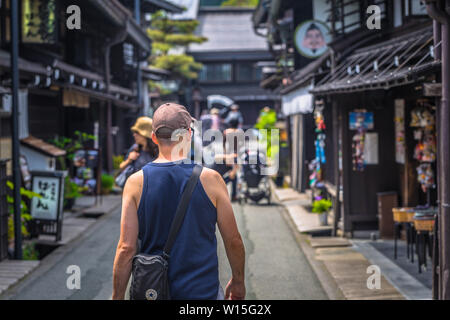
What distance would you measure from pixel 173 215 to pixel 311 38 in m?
14.9

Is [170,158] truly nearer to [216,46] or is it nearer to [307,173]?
[307,173]

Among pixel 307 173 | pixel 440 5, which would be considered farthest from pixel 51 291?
pixel 307 173

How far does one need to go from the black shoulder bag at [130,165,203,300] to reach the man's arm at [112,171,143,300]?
0.13 meters

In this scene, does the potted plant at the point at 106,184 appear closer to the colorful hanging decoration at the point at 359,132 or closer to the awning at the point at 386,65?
the awning at the point at 386,65

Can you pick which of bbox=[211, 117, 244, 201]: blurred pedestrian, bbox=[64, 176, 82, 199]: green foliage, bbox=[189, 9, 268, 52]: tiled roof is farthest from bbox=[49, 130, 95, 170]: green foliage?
bbox=[189, 9, 268, 52]: tiled roof

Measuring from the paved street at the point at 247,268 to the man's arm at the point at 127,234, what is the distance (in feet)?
16.1

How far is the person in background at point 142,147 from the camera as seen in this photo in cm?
769

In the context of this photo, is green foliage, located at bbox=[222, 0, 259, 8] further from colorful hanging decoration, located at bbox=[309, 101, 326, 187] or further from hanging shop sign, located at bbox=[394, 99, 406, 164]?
hanging shop sign, located at bbox=[394, 99, 406, 164]

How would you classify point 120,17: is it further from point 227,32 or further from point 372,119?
point 227,32

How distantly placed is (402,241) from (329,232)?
1.66 metres

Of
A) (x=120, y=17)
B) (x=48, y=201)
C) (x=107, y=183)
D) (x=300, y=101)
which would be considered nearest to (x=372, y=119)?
(x=300, y=101)

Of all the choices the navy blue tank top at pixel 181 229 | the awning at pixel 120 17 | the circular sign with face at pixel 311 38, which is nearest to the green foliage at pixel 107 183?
the awning at pixel 120 17

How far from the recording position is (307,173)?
20.7 meters

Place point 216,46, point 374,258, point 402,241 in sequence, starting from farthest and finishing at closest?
1. point 216,46
2. point 402,241
3. point 374,258
